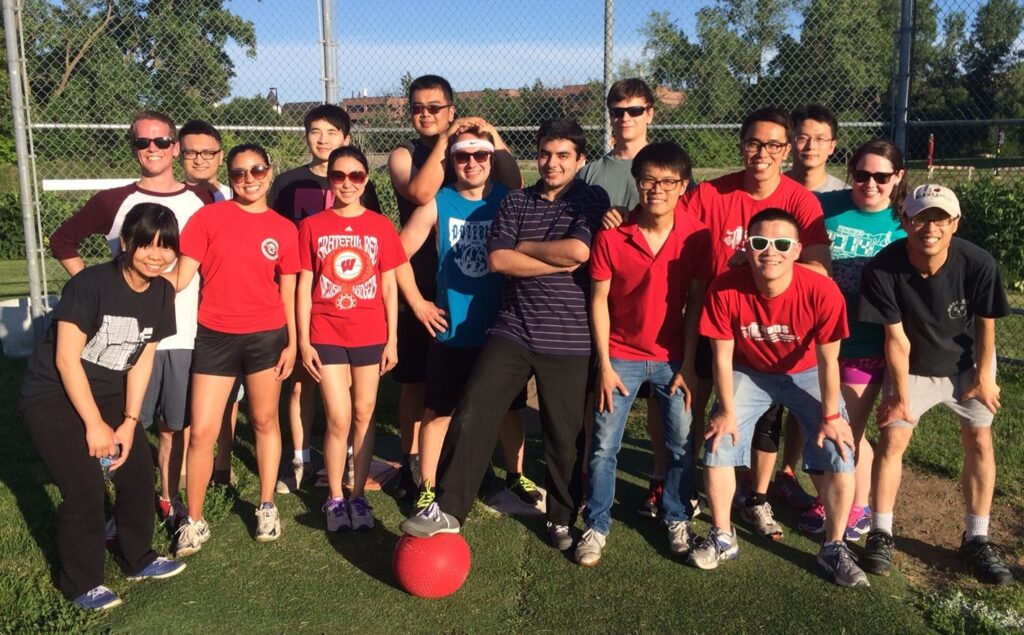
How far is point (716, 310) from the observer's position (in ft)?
12.5

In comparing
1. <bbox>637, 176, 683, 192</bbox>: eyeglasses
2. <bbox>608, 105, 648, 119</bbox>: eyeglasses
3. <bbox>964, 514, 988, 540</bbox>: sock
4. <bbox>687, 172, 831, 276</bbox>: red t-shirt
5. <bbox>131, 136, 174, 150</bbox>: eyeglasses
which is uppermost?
<bbox>608, 105, 648, 119</bbox>: eyeglasses

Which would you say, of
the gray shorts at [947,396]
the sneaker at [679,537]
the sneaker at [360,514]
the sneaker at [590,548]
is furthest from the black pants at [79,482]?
the gray shorts at [947,396]

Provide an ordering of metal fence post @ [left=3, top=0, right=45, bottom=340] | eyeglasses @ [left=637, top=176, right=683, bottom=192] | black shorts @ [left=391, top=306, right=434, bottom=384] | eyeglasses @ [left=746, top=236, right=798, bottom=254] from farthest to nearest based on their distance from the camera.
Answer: metal fence post @ [left=3, top=0, right=45, bottom=340] → black shorts @ [left=391, top=306, right=434, bottom=384] → eyeglasses @ [left=637, top=176, right=683, bottom=192] → eyeglasses @ [left=746, top=236, right=798, bottom=254]

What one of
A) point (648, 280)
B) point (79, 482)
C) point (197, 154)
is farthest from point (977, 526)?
point (197, 154)

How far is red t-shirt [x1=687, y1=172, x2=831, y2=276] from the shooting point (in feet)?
12.9

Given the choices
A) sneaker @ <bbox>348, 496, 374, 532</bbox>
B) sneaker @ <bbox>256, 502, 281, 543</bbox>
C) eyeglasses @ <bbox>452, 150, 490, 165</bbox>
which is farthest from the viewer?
sneaker @ <bbox>348, 496, 374, 532</bbox>

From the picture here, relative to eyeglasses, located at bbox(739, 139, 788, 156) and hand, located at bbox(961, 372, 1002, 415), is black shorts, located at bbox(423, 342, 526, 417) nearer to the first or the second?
eyeglasses, located at bbox(739, 139, 788, 156)

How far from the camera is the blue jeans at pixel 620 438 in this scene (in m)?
3.99

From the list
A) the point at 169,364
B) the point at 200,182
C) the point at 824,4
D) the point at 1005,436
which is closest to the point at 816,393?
the point at 1005,436

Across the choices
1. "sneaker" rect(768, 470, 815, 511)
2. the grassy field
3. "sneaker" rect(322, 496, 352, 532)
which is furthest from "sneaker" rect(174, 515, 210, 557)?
"sneaker" rect(768, 470, 815, 511)

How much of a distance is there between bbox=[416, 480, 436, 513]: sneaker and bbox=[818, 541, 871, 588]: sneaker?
1903 millimetres

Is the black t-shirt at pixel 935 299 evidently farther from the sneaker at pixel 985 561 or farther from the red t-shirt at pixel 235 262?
the red t-shirt at pixel 235 262

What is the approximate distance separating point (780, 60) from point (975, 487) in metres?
5.26

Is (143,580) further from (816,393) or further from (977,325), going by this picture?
(977,325)
